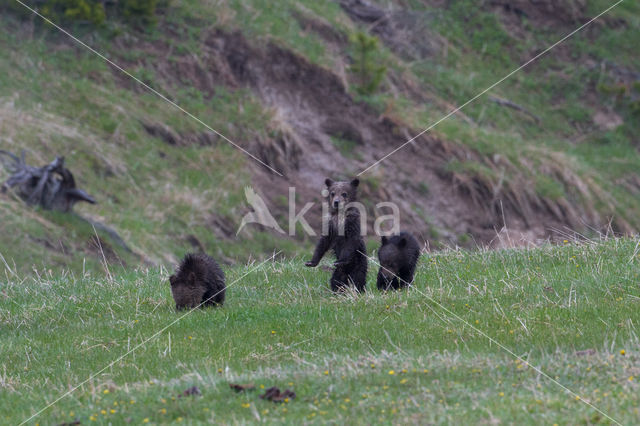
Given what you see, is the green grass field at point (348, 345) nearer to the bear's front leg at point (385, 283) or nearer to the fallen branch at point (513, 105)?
the bear's front leg at point (385, 283)

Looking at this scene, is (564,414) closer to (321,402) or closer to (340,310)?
(321,402)

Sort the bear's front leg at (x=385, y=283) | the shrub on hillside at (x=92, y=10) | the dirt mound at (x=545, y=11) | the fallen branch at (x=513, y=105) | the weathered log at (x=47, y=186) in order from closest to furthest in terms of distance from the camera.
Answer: the bear's front leg at (x=385, y=283) < the weathered log at (x=47, y=186) < the shrub on hillside at (x=92, y=10) < the fallen branch at (x=513, y=105) < the dirt mound at (x=545, y=11)

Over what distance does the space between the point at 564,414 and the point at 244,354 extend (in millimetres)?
3192

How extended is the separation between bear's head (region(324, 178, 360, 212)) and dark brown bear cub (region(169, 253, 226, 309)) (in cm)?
154

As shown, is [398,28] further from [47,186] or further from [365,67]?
[47,186]

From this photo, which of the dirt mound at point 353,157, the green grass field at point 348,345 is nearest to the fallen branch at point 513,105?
the dirt mound at point 353,157

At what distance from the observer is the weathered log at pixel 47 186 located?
64.7 ft

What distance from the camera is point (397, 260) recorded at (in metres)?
9.66

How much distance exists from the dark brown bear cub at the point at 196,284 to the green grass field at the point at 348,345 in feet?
0.78

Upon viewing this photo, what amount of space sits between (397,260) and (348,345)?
79.9 inches

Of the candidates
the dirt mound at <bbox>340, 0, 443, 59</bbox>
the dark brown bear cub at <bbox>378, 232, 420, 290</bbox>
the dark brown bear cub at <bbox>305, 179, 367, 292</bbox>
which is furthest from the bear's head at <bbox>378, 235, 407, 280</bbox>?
the dirt mound at <bbox>340, 0, 443, 59</bbox>

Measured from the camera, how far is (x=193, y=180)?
24391 mm

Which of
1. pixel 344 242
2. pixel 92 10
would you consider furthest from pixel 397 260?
pixel 92 10

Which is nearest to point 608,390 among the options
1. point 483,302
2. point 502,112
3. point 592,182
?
point 483,302
